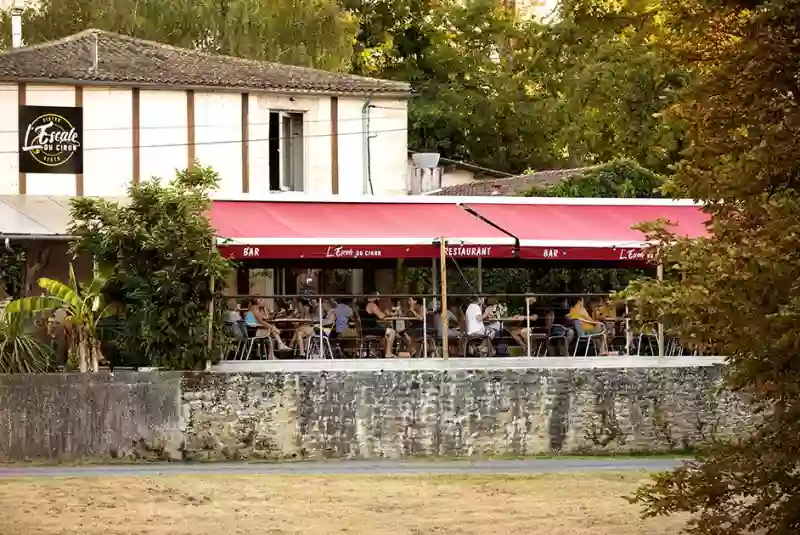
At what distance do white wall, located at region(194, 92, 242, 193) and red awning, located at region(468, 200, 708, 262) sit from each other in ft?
20.7

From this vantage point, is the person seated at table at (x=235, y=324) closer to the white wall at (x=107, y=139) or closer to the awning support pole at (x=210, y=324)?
the awning support pole at (x=210, y=324)

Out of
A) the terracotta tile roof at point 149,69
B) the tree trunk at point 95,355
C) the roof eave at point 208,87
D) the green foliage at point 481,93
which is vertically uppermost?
the green foliage at point 481,93

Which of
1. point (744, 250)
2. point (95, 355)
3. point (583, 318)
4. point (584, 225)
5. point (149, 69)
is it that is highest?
point (149, 69)

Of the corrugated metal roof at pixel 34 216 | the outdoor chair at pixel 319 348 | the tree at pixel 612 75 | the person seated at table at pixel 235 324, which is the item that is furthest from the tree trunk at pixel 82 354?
the tree at pixel 612 75

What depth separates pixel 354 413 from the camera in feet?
80.0

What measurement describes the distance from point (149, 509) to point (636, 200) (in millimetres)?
15853

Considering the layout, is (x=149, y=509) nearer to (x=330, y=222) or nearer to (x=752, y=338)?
(x=752, y=338)

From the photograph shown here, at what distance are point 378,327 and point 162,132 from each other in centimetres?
868

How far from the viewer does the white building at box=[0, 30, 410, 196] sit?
32.8 metres

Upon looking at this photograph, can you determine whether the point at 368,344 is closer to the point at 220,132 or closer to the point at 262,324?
the point at 262,324

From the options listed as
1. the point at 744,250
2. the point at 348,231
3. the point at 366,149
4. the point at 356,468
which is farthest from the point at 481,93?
the point at 744,250

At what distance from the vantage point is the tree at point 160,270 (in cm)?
2525

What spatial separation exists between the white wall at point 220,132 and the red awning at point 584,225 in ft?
20.7

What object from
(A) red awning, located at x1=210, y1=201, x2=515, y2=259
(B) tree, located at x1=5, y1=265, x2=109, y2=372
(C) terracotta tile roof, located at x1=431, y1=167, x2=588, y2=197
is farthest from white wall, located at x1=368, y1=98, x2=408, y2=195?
(B) tree, located at x1=5, y1=265, x2=109, y2=372
